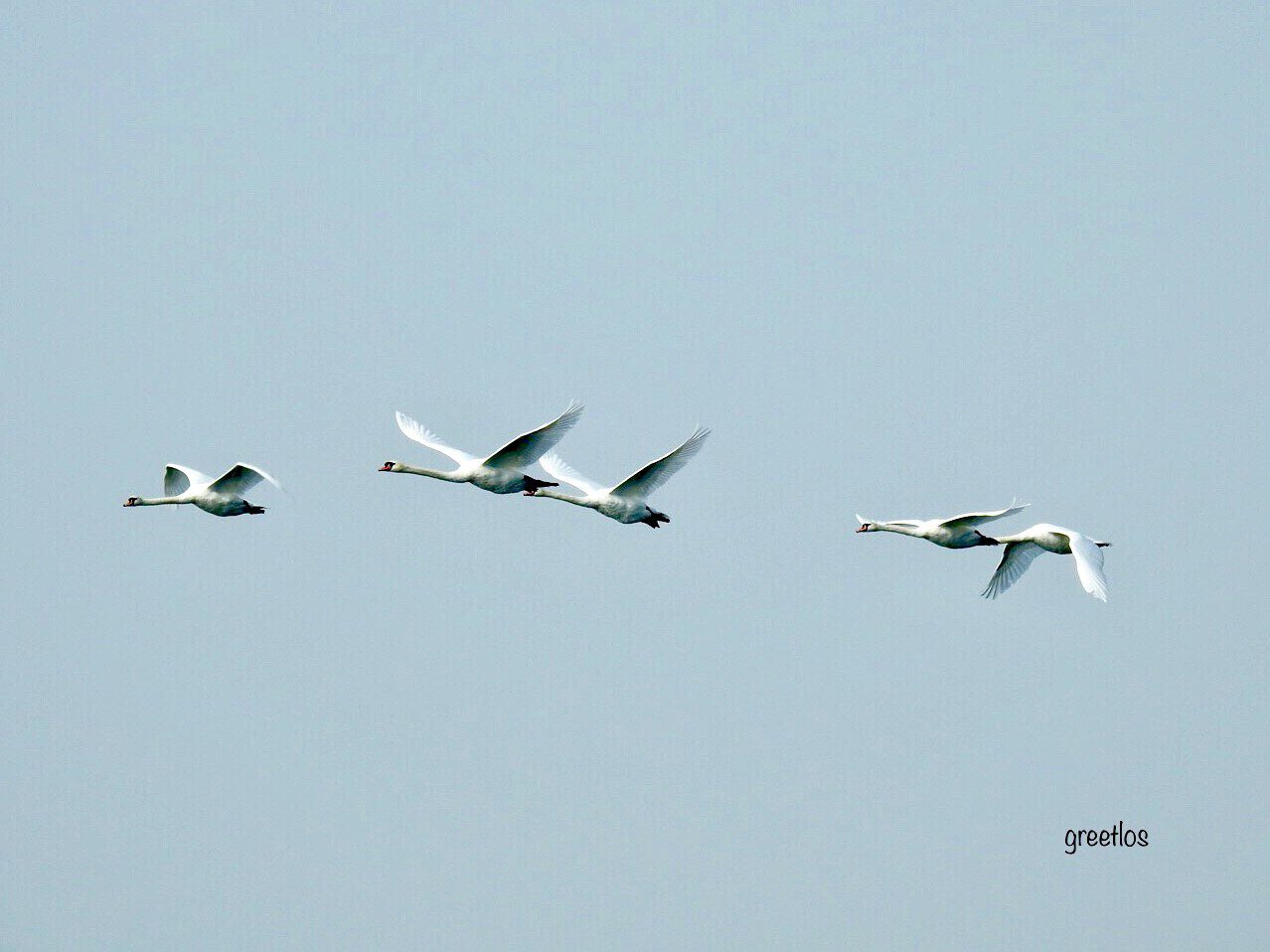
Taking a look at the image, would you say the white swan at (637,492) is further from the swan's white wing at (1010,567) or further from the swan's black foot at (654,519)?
the swan's white wing at (1010,567)

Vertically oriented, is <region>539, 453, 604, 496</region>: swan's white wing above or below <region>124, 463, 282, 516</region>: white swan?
→ above

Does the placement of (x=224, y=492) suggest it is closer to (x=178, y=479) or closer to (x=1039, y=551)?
(x=178, y=479)

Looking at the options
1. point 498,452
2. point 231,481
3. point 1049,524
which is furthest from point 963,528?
point 231,481

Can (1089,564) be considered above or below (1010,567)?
below

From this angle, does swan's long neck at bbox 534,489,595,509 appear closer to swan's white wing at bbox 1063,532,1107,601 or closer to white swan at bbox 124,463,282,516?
white swan at bbox 124,463,282,516

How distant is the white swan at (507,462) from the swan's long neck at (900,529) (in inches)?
325

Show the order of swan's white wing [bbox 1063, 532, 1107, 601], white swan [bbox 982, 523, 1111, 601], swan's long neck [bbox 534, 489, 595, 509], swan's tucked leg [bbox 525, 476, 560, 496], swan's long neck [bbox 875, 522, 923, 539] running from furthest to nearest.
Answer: swan's long neck [bbox 875, 522, 923, 539] → swan's long neck [bbox 534, 489, 595, 509] → swan's tucked leg [bbox 525, 476, 560, 496] → white swan [bbox 982, 523, 1111, 601] → swan's white wing [bbox 1063, 532, 1107, 601]

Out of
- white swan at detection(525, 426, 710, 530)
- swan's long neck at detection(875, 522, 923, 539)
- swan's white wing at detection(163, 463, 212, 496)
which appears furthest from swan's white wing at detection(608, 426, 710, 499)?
swan's white wing at detection(163, 463, 212, 496)

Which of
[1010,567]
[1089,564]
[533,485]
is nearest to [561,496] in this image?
[533,485]

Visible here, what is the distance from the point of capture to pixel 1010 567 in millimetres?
62375

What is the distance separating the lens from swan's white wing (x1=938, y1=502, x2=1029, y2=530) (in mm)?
56919

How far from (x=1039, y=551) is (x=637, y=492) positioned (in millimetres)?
10818

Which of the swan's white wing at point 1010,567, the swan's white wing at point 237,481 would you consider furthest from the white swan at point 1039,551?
the swan's white wing at point 237,481

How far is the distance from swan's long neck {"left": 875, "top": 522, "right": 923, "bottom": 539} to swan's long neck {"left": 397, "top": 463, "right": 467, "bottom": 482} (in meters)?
10.5
